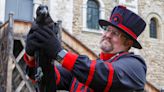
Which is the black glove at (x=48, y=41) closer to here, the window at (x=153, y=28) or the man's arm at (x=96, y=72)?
the man's arm at (x=96, y=72)

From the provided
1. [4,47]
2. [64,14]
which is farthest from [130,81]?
[64,14]

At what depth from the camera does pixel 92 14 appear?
15977 mm

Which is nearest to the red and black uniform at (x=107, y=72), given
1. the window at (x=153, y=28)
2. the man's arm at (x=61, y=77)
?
the man's arm at (x=61, y=77)

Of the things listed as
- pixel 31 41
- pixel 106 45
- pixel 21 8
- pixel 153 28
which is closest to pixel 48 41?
pixel 31 41

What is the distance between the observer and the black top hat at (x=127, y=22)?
9.77 ft

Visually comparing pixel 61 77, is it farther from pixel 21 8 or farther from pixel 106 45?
pixel 21 8

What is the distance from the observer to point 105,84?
262 cm

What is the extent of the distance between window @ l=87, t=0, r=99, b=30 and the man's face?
41.7ft

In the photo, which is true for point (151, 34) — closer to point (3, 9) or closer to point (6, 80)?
point (3, 9)

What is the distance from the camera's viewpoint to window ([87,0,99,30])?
15.7m

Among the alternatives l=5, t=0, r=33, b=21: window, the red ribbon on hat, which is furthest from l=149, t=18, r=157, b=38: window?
the red ribbon on hat

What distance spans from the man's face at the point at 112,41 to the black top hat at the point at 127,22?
0.14ft

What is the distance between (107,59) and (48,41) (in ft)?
2.01

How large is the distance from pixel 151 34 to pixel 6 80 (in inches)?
347
